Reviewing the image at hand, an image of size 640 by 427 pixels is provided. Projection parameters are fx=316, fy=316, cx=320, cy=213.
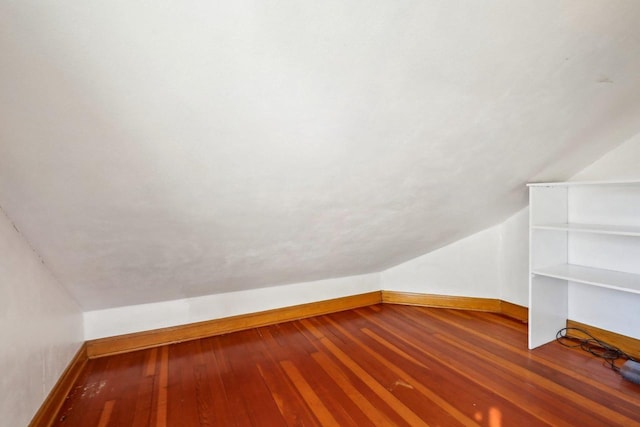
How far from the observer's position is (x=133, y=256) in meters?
1.79

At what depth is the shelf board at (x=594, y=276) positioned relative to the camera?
1.85m

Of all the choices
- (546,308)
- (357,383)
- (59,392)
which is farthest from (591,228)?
(59,392)

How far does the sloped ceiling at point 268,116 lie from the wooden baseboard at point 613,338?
121cm

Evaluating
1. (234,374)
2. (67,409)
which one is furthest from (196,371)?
(67,409)

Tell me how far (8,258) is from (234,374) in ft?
4.32

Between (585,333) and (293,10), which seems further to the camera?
(585,333)

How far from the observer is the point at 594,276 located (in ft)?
6.74

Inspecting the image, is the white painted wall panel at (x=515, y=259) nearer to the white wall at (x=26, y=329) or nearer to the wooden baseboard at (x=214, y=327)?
the wooden baseboard at (x=214, y=327)

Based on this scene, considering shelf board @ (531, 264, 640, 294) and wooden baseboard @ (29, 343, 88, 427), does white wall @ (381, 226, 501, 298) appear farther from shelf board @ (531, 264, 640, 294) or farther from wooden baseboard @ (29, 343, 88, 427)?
wooden baseboard @ (29, 343, 88, 427)

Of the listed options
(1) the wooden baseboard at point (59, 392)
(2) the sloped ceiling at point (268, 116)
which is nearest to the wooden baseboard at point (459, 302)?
(2) the sloped ceiling at point (268, 116)

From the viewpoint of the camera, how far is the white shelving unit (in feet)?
6.84

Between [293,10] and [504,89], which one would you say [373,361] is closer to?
[504,89]

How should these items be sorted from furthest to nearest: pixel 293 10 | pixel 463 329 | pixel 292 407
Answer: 1. pixel 463 329
2. pixel 292 407
3. pixel 293 10

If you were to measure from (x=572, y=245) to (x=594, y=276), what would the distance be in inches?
15.6
